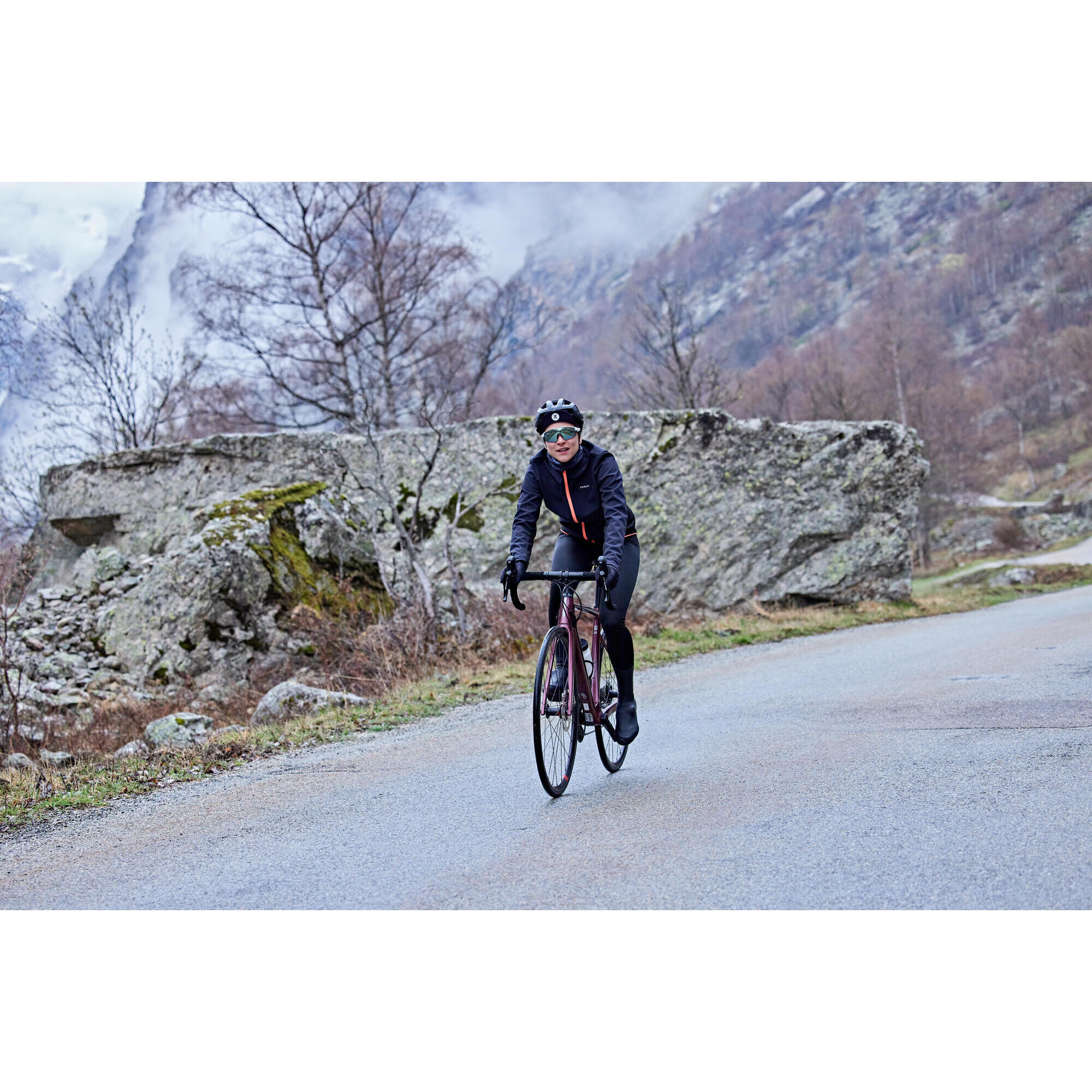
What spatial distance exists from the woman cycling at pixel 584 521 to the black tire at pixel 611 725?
0.18ft

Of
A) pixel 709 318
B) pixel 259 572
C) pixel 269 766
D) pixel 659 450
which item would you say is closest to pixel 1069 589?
pixel 659 450

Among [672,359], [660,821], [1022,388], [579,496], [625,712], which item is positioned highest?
[1022,388]

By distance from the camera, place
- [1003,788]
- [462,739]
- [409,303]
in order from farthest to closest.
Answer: [409,303]
[462,739]
[1003,788]

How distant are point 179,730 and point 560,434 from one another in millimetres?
4832

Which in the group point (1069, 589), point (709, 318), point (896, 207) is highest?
point (896, 207)

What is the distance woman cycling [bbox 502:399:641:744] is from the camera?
5.41m

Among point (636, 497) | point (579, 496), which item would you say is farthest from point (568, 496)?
point (636, 497)

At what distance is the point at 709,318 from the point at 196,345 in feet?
444

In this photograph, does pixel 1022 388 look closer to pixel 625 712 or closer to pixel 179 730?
pixel 179 730

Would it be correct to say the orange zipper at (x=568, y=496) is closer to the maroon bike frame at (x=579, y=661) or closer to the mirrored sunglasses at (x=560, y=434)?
the mirrored sunglasses at (x=560, y=434)

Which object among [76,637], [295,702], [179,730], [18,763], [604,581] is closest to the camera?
[604,581]

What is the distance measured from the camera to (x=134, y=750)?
25.4 feet
